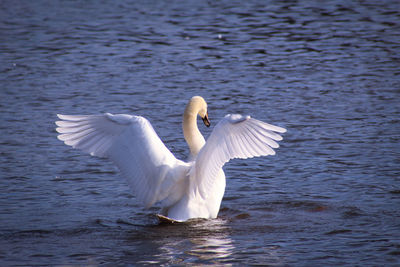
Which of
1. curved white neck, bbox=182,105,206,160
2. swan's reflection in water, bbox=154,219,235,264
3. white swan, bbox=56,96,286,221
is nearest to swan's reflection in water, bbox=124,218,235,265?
swan's reflection in water, bbox=154,219,235,264

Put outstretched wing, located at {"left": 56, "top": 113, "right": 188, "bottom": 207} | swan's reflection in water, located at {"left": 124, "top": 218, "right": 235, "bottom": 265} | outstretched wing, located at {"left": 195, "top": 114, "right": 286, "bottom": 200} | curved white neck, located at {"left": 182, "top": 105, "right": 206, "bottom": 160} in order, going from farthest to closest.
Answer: curved white neck, located at {"left": 182, "top": 105, "right": 206, "bottom": 160}, outstretched wing, located at {"left": 56, "top": 113, "right": 188, "bottom": 207}, outstretched wing, located at {"left": 195, "top": 114, "right": 286, "bottom": 200}, swan's reflection in water, located at {"left": 124, "top": 218, "right": 235, "bottom": 265}

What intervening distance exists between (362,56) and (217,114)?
4329mm

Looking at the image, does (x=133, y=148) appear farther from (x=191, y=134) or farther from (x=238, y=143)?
(x=238, y=143)

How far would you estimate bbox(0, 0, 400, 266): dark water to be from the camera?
6984mm

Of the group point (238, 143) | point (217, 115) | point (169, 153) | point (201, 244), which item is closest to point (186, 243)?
point (201, 244)

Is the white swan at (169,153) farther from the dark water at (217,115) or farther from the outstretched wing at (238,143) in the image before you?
the dark water at (217,115)

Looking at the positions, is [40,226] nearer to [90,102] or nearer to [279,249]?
[279,249]

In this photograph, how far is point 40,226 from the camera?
7.48 m

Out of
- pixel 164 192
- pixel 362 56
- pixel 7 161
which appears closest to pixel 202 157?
pixel 164 192

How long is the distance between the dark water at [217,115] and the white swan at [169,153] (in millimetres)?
304

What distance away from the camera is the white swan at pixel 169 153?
7.03m

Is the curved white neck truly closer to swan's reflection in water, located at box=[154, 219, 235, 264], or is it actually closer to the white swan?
the white swan

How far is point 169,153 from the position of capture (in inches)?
289

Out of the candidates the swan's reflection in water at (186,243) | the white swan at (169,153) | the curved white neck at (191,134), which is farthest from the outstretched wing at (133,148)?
the curved white neck at (191,134)
